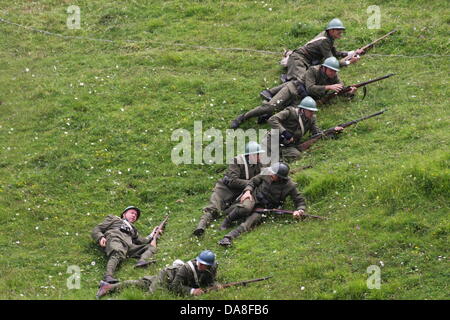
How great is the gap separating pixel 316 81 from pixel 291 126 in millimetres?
2428

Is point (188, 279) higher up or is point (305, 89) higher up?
point (305, 89)

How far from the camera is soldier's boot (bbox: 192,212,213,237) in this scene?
63.9ft

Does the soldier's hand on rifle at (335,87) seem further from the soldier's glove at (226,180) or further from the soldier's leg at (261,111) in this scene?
the soldier's glove at (226,180)

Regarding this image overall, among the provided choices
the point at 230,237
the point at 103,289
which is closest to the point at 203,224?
the point at 230,237

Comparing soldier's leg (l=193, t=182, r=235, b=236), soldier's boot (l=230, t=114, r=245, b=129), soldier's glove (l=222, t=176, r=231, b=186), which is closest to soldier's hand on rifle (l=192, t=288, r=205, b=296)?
soldier's leg (l=193, t=182, r=235, b=236)

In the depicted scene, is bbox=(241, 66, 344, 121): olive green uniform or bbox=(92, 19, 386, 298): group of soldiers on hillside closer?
bbox=(92, 19, 386, 298): group of soldiers on hillside

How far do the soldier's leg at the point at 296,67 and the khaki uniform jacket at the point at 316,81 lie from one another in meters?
0.73

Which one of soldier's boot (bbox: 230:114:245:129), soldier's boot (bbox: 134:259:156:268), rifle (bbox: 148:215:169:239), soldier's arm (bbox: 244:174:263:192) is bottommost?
soldier's boot (bbox: 134:259:156:268)

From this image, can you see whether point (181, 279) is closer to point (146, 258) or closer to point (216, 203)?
point (146, 258)

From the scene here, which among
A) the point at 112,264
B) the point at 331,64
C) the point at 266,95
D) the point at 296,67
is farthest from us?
the point at 296,67

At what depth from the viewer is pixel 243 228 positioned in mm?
19156

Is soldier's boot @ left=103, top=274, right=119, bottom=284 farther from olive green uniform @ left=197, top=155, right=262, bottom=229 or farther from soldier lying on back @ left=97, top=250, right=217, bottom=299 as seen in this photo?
olive green uniform @ left=197, top=155, right=262, bottom=229

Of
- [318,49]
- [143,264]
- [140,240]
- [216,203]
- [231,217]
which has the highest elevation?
[318,49]

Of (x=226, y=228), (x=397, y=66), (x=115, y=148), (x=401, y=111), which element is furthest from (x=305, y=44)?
(x=226, y=228)
